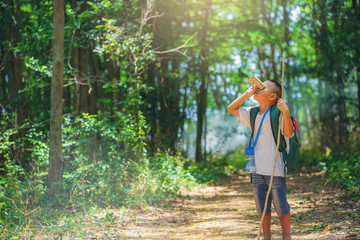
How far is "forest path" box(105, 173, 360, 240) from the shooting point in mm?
5117

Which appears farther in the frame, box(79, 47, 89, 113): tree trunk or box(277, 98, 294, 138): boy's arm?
box(79, 47, 89, 113): tree trunk

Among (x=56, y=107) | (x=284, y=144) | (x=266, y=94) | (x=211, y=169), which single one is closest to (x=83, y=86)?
(x=56, y=107)

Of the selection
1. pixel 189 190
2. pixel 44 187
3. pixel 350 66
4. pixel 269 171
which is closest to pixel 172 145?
pixel 189 190

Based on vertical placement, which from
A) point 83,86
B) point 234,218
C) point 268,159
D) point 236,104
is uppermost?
point 83,86

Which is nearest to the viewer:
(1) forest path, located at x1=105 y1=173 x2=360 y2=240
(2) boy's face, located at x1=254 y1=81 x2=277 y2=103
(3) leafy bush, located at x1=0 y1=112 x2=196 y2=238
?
(2) boy's face, located at x1=254 y1=81 x2=277 y2=103

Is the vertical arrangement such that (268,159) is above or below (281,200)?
above

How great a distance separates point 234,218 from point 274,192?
249 centimetres

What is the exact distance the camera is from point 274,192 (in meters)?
4.16

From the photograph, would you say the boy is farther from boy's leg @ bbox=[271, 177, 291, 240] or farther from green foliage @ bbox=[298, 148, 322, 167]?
green foliage @ bbox=[298, 148, 322, 167]

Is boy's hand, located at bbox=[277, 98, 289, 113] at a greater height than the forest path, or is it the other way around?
boy's hand, located at bbox=[277, 98, 289, 113]

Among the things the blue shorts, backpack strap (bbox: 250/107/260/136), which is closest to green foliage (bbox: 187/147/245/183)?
Answer: the blue shorts

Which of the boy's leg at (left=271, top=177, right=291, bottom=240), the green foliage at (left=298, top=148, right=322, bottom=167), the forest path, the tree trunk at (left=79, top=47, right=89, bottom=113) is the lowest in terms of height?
the forest path

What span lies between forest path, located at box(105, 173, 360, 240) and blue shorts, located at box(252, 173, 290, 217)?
0.81 m

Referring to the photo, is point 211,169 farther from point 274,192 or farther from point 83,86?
point 274,192
